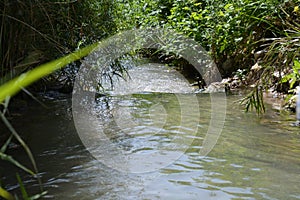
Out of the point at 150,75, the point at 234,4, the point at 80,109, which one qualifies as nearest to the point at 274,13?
the point at 234,4

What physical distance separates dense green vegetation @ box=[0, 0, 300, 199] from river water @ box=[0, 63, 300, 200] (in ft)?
1.41

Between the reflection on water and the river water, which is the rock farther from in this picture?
the reflection on water

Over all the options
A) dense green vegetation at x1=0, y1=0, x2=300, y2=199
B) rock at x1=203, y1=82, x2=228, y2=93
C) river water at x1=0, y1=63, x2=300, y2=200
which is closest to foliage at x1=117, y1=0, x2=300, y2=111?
dense green vegetation at x1=0, y1=0, x2=300, y2=199

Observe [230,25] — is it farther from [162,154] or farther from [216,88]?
[162,154]

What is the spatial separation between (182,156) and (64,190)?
38.6 inches

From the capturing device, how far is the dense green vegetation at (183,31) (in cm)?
308

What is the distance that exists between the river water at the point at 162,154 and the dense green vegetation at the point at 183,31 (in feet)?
1.41

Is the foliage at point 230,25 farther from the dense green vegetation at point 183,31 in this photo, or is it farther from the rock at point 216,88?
the rock at point 216,88

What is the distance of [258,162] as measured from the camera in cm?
280

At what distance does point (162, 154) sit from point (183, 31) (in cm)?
441

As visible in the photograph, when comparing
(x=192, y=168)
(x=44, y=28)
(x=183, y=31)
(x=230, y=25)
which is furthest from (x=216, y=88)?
(x=192, y=168)

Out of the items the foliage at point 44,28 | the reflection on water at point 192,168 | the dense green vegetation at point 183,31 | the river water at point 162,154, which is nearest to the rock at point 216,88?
the dense green vegetation at point 183,31

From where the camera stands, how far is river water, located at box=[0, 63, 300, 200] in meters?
2.35

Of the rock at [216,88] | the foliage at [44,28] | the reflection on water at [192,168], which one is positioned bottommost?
the reflection on water at [192,168]
